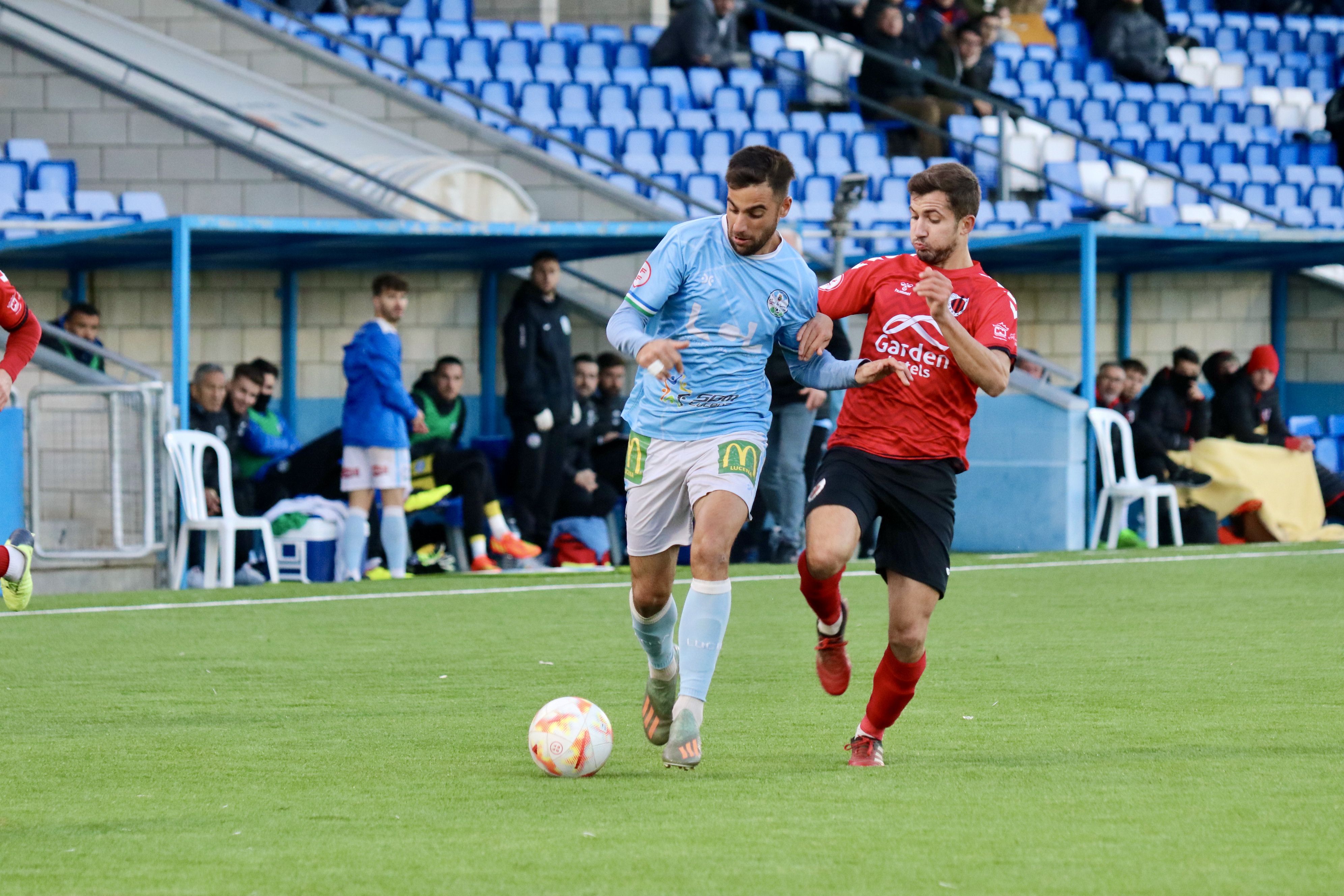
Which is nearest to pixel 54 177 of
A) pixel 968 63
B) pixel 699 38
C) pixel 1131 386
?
pixel 699 38

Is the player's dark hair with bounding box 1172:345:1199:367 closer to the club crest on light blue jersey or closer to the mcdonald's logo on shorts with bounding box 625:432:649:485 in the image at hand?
the club crest on light blue jersey

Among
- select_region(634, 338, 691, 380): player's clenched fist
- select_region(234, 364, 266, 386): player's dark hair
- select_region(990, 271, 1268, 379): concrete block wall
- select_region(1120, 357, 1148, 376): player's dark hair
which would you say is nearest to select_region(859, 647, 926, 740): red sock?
select_region(634, 338, 691, 380): player's clenched fist

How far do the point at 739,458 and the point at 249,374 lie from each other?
292 inches

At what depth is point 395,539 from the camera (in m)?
11.8

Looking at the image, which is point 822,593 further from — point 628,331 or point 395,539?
point 395,539

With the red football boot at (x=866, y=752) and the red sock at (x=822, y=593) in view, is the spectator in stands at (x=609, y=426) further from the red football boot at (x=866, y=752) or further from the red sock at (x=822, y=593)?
the red football boot at (x=866, y=752)

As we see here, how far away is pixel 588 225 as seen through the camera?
501 inches

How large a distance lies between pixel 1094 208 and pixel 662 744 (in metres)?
14.3

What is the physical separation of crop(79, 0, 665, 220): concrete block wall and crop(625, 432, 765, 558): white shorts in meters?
9.81

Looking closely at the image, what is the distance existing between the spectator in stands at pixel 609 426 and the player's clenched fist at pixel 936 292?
8.06 metres

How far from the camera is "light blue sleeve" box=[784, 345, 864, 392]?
549cm

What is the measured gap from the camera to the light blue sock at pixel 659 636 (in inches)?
219

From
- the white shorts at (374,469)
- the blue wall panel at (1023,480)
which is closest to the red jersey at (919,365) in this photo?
the white shorts at (374,469)

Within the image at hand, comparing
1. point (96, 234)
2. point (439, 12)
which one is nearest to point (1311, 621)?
point (96, 234)
